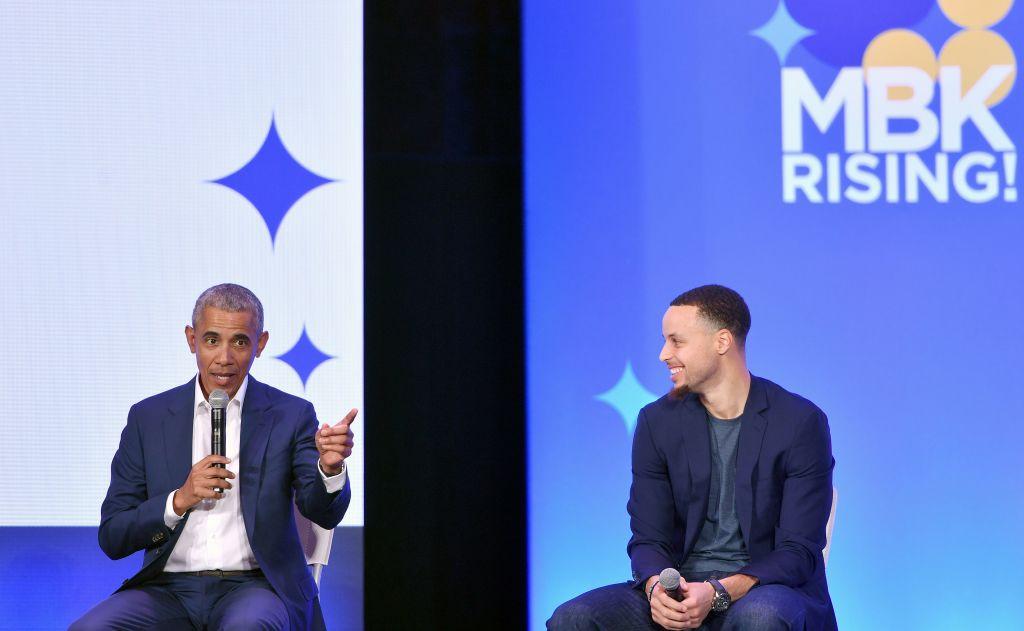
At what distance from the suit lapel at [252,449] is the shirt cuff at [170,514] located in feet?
0.61

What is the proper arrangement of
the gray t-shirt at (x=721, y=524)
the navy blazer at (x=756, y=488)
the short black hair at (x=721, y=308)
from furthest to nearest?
the short black hair at (x=721, y=308)
the gray t-shirt at (x=721, y=524)
the navy blazer at (x=756, y=488)

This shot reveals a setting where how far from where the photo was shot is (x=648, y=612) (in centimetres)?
303

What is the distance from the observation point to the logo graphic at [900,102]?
4.21m

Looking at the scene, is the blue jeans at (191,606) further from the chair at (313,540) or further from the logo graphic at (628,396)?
the logo graphic at (628,396)

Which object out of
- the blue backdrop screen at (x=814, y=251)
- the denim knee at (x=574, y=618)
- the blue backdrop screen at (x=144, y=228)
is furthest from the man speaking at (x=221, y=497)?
the blue backdrop screen at (x=814, y=251)

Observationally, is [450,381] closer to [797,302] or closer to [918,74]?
[797,302]

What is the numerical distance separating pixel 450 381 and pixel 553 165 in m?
0.89

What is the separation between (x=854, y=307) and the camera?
13.9 ft

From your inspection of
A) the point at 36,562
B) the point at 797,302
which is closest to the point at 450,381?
the point at 797,302

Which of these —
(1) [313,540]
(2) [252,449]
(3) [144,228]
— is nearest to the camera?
(2) [252,449]

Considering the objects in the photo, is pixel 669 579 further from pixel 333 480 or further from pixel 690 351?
pixel 333 480

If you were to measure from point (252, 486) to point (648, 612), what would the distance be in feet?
3.69

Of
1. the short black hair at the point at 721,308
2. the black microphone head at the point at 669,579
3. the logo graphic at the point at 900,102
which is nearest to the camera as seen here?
the black microphone head at the point at 669,579

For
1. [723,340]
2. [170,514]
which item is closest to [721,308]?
[723,340]
